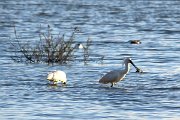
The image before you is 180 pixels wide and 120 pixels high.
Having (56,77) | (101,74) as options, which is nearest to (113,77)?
(56,77)

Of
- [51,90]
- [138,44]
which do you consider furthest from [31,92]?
[138,44]

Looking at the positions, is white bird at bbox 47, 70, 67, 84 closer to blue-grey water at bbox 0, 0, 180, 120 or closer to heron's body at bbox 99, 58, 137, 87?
blue-grey water at bbox 0, 0, 180, 120

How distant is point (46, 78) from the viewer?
2162cm

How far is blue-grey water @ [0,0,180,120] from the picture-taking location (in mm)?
16578

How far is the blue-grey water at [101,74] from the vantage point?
16578mm

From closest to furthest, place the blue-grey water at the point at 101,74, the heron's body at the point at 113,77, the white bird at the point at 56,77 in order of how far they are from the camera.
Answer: the blue-grey water at the point at 101,74
the white bird at the point at 56,77
the heron's body at the point at 113,77

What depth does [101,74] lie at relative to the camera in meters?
23.3

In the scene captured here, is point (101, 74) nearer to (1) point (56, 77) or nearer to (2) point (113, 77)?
(2) point (113, 77)

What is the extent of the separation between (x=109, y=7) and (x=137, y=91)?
38447mm

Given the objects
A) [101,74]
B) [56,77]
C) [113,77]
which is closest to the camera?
[56,77]

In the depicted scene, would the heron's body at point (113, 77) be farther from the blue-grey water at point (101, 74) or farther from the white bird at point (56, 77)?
the white bird at point (56, 77)

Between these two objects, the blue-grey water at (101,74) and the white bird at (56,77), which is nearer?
the blue-grey water at (101,74)

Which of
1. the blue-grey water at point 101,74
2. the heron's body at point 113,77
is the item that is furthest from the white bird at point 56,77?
the heron's body at point 113,77

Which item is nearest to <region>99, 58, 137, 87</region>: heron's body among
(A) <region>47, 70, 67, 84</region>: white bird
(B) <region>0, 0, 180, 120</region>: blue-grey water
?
(B) <region>0, 0, 180, 120</region>: blue-grey water
